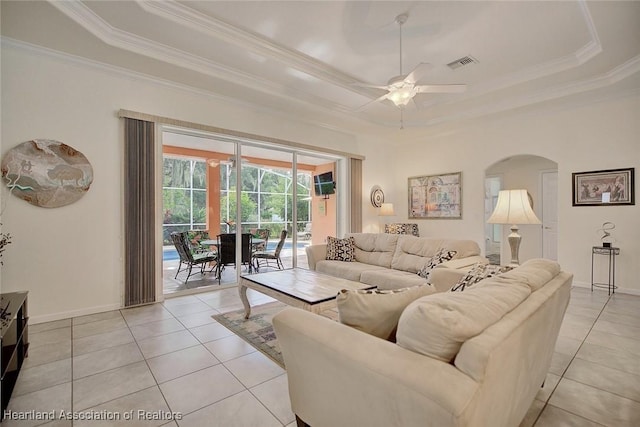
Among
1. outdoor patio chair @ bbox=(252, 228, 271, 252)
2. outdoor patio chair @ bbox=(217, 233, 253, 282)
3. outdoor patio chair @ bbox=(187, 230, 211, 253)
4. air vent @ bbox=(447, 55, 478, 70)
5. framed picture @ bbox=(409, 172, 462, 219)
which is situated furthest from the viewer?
framed picture @ bbox=(409, 172, 462, 219)

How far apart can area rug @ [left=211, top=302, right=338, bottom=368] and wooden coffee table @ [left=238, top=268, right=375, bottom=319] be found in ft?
0.48

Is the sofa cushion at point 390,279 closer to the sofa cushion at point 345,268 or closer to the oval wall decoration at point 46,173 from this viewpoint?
the sofa cushion at point 345,268

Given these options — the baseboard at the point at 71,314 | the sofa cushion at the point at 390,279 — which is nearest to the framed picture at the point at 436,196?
the sofa cushion at the point at 390,279

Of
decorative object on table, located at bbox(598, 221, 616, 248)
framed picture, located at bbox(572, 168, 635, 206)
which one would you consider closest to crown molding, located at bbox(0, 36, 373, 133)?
framed picture, located at bbox(572, 168, 635, 206)

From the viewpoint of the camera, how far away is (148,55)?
3.37 m

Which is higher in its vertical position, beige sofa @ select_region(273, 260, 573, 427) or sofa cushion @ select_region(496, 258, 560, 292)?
sofa cushion @ select_region(496, 258, 560, 292)

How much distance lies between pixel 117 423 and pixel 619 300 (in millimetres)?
5613

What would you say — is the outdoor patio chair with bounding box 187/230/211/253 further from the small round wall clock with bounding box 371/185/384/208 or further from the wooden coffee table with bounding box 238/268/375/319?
the small round wall clock with bounding box 371/185/384/208

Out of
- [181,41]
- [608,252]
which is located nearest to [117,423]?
[181,41]

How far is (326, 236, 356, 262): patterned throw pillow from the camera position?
4.65 m

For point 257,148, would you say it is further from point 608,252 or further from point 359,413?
point 608,252

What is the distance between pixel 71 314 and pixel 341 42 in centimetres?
439

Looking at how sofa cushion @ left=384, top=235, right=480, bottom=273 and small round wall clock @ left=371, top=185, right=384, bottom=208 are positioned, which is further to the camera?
small round wall clock @ left=371, top=185, right=384, bottom=208

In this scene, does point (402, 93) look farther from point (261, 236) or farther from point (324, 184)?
point (324, 184)
